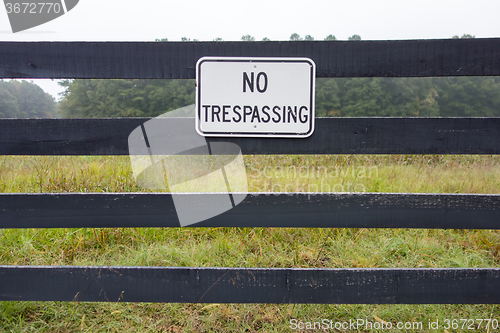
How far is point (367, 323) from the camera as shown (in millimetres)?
1462

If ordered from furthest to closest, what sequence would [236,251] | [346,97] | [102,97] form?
[346,97], [102,97], [236,251]

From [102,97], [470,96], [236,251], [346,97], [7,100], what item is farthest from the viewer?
[470,96]

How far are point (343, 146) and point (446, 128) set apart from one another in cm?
50

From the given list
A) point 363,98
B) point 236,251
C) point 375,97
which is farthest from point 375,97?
point 236,251

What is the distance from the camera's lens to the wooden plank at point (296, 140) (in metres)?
1.27

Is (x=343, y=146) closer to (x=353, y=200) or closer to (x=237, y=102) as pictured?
(x=353, y=200)

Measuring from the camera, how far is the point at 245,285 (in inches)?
52.1

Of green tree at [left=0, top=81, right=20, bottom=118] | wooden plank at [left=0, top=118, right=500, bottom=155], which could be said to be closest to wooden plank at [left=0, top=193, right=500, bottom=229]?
wooden plank at [left=0, top=118, right=500, bottom=155]

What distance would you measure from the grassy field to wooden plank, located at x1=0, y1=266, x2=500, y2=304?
0.24 meters

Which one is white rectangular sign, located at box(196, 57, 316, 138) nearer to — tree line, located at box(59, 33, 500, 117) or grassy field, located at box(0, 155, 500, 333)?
grassy field, located at box(0, 155, 500, 333)

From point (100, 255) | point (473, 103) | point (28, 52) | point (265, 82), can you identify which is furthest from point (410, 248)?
point (473, 103)

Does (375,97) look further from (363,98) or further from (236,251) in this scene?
(236,251)

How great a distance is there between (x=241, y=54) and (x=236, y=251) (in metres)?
1.41

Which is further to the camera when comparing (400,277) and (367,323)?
(367,323)
